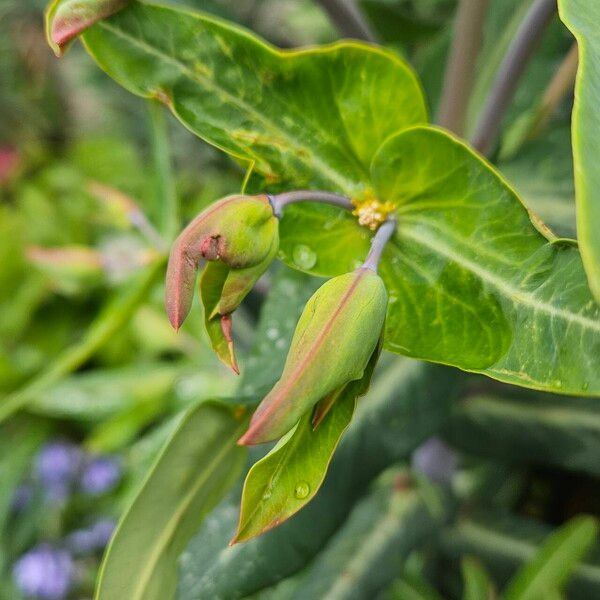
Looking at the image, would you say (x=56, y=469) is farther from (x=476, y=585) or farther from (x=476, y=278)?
(x=476, y=278)

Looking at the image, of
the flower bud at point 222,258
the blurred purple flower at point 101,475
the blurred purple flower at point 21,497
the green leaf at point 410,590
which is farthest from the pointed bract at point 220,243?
the blurred purple flower at point 21,497

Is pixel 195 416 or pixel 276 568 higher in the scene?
pixel 195 416

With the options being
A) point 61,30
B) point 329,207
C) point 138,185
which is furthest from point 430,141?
point 138,185

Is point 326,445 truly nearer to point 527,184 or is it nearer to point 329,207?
point 329,207

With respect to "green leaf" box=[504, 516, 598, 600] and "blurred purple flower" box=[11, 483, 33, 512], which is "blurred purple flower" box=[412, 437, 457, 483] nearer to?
"green leaf" box=[504, 516, 598, 600]

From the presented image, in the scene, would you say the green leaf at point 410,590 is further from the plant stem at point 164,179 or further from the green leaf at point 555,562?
the plant stem at point 164,179

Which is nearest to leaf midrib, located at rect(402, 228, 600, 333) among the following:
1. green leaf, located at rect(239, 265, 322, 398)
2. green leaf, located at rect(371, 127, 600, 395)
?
green leaf, located at rect(371, 127, 600, 395)
